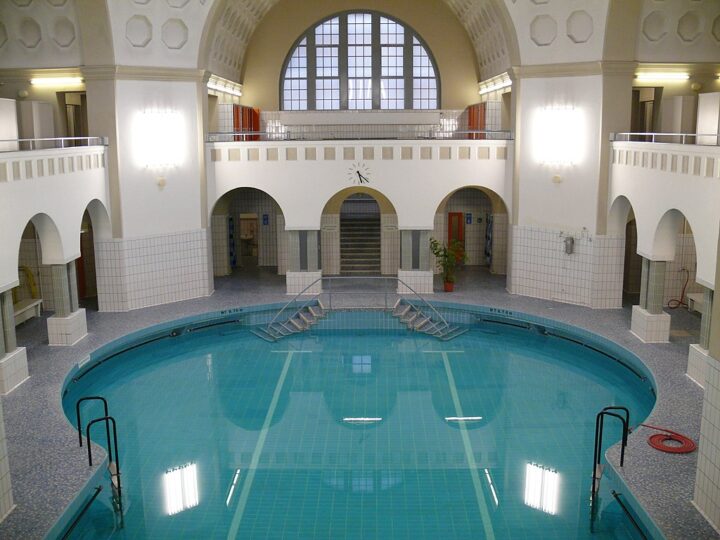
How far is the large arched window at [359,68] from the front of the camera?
84.6ft

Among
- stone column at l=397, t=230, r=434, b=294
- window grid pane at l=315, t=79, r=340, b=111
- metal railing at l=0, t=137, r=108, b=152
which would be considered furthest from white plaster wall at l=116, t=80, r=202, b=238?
window grid pane at l=315, t=79, r=340, b=111

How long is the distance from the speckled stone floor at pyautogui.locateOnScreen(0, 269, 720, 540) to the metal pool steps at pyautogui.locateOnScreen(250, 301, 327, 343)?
45.5 inches

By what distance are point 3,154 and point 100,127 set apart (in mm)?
5285

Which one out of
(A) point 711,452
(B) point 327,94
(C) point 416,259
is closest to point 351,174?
(C) point 416,259

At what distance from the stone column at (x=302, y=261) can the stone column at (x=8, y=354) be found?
28.4 ft

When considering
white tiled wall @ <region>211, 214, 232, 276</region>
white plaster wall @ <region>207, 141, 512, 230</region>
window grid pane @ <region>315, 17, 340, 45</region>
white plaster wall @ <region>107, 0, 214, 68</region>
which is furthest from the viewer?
window grid pane @ <region>315, 17, 340, 45</region>

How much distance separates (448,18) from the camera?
83.3 feet

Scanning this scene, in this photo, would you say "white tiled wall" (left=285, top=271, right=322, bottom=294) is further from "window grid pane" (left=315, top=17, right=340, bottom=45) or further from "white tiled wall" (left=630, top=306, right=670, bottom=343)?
"white tiled wall" (left=630, top=306, right=670, bottom=343)

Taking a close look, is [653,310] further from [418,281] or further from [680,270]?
[418,281]

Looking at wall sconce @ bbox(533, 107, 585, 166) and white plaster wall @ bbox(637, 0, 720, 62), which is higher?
white plaster wall @ bbox(637, 0, 720, 62)

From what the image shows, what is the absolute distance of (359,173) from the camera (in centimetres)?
2127

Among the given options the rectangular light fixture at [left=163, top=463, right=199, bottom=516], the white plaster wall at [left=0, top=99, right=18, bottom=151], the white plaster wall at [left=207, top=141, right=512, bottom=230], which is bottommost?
the rectangular light fixture at [left=163, top=463, right=199, bottom=516]

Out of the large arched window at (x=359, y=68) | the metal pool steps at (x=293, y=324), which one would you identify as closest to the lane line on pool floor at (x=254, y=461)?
the metal pool steps at (x=293, y=324)

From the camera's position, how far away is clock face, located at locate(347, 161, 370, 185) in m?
21.2
